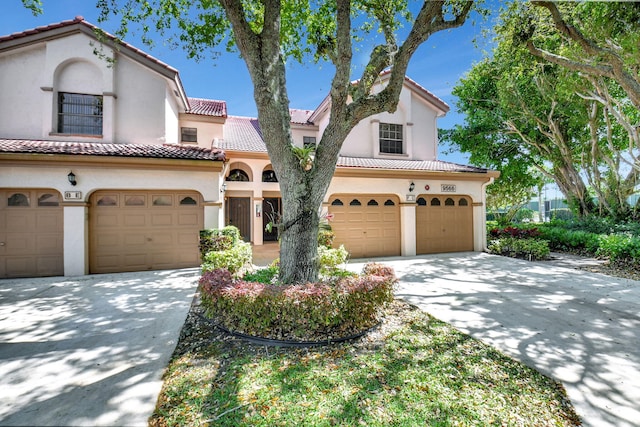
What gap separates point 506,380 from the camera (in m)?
3.19

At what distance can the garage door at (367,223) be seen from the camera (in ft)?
36.2

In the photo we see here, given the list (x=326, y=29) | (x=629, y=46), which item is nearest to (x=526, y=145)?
(x=629, y=46)

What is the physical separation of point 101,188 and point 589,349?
465 inches

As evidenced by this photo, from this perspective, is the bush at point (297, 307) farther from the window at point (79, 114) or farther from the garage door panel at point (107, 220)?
the window at point (79, 114)

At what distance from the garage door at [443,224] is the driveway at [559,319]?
2855mm

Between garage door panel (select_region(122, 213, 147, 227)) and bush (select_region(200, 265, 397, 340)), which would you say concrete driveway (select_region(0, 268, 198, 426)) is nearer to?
bush (select_region(200, 265, 397, 340))

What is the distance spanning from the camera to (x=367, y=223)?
11.4 meters

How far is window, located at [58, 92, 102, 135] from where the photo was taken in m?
9.99

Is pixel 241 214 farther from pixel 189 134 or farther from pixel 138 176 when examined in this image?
pixel 138 176

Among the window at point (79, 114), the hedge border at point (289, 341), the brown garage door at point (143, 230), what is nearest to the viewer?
the hedge border at point (289, 341)

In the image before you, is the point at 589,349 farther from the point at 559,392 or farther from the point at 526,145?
the point at 526,145

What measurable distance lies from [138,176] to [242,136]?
654cm

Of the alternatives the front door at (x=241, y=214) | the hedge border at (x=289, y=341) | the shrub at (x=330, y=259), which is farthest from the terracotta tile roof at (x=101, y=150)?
the hedge border at (x=289, y=341)

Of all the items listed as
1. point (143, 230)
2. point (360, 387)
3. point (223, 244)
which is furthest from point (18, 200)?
point (360, 387)
